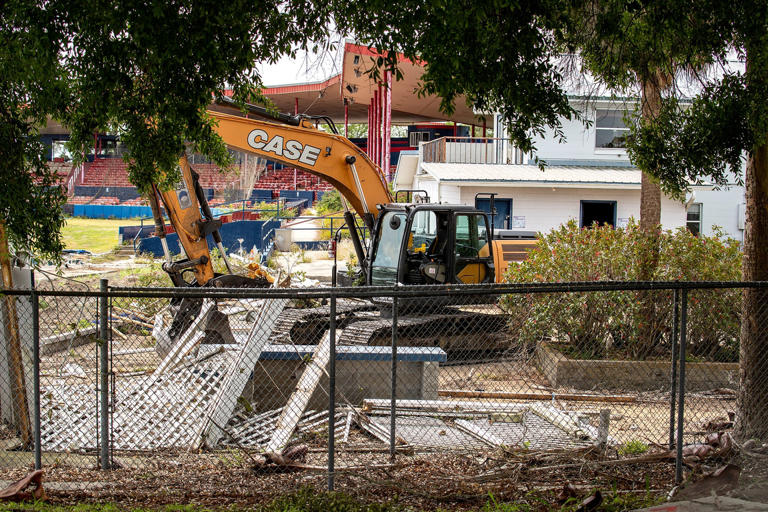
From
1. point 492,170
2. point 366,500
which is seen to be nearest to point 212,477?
point 366,500

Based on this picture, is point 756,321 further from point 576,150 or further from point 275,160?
point 576,150

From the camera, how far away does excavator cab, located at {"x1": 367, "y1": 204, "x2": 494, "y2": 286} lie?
38.0ft

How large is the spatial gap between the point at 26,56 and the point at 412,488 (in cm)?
424

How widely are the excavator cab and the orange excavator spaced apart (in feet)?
0.05

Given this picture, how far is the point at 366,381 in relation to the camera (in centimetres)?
891

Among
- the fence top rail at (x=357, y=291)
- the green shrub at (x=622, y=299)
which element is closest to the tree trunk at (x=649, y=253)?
the green shrub at (x=622, y=299)

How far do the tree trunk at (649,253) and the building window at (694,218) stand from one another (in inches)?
486

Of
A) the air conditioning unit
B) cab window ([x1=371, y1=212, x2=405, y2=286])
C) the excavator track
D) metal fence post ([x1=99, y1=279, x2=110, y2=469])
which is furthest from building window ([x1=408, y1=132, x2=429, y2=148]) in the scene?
metal fence post ([x1=99, y1=279, x2=110, y2=469])

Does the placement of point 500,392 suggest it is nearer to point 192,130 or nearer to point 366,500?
point 366,500

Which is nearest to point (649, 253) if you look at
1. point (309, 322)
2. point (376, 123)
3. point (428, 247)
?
point (428, 247)

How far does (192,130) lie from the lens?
19.7 ft

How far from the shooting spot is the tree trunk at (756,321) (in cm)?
688

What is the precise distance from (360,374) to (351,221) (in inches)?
151

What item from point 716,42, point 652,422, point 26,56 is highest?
point 716,42
